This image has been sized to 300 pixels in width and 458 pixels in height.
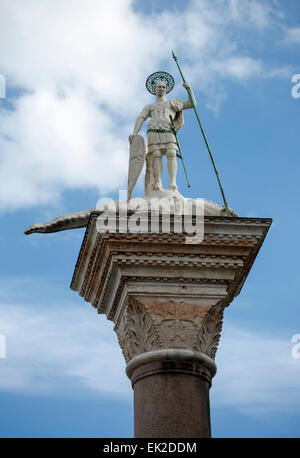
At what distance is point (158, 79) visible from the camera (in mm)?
14320

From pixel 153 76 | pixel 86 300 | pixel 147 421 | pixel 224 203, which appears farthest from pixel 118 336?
pixel 153 76

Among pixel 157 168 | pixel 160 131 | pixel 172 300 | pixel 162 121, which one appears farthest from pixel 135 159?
pixel 172 300

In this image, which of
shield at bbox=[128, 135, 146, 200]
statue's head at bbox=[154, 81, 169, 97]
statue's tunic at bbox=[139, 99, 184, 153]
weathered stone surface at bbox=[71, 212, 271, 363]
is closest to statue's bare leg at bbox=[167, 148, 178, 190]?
statue's tunic at bbox=[139, 99, 184, 153]

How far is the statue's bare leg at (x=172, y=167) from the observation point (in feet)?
43.4

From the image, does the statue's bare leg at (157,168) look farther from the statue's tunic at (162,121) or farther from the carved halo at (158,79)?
the carved halo at (158,79)

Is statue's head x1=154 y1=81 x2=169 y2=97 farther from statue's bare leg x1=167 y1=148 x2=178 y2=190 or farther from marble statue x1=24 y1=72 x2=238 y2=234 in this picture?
statue's bare leg x1=167 y1=148 x2=178 y2=190

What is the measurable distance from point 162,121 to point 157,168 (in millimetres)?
970

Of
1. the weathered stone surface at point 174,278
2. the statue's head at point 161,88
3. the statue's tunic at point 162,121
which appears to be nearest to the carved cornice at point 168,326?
the weathered stone surface at point 174,278

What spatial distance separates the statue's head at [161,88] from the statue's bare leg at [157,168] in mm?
1390

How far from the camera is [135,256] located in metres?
10.7

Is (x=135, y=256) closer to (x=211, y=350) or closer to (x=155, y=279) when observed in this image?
(x=155, y=279)

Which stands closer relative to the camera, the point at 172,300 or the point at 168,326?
the point at 168,326

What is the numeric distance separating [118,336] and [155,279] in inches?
55.9

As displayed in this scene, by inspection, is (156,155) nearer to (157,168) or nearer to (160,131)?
(157,168)
